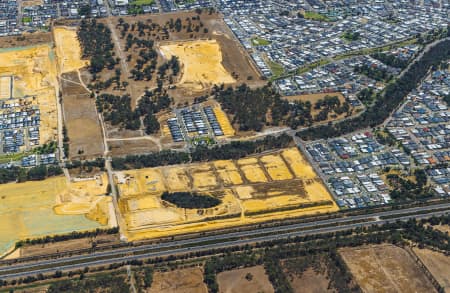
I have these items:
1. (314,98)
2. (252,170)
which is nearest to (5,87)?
(252,170)

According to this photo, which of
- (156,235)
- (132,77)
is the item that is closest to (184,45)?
(132,77)

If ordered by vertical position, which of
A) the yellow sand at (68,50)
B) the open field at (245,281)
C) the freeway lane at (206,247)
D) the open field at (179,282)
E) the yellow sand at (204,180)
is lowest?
the open field at (245,281)

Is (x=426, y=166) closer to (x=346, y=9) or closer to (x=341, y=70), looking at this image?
(x=341, y=70)

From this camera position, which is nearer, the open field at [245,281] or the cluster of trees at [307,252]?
the open field at [245,281]

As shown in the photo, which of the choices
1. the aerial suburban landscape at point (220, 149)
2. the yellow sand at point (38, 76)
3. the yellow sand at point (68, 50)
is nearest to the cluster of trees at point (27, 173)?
the aerial suburban landscape at point (220, 149)

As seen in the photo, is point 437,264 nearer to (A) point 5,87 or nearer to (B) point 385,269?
(B) point 385,269

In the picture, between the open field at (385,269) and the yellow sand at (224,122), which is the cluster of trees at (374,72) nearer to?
the yellow sand at (224,122)

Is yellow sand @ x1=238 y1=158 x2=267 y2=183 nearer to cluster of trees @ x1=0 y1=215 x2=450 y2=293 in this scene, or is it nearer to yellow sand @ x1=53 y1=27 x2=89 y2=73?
cluster of trees @ x1=0 y1=215 x2=450 y2=293

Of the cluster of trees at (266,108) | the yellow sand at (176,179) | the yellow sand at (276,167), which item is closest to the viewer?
the yellow sand at (176,179)
